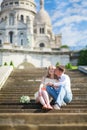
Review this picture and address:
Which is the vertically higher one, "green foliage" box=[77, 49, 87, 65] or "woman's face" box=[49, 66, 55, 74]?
"woman's face" box=[49, 66, 55, 74]

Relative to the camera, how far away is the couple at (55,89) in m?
7.34

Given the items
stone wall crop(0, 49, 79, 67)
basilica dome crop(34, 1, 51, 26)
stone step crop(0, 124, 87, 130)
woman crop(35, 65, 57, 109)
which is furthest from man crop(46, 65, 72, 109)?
basilica dome crop(34, 1, 51, 26)

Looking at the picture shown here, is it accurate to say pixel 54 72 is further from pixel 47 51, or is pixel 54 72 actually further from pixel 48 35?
pixel 48 35

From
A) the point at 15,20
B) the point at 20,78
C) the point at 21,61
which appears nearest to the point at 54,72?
the point at 20,78

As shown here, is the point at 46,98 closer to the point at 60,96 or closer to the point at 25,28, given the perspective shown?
the point at 60,96

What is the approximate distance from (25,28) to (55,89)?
60.5 m

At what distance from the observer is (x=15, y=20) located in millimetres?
67500

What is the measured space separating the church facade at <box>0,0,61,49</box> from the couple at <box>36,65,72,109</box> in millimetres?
54645

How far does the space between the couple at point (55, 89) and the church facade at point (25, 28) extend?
179ft

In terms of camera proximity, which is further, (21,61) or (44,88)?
(21,61)

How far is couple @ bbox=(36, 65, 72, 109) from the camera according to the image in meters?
7.34

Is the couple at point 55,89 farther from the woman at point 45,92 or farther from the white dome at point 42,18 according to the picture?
the white dome at point 42,18

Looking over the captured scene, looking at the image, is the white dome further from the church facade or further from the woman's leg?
the woman's leg

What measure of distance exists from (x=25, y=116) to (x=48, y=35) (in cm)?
6487
